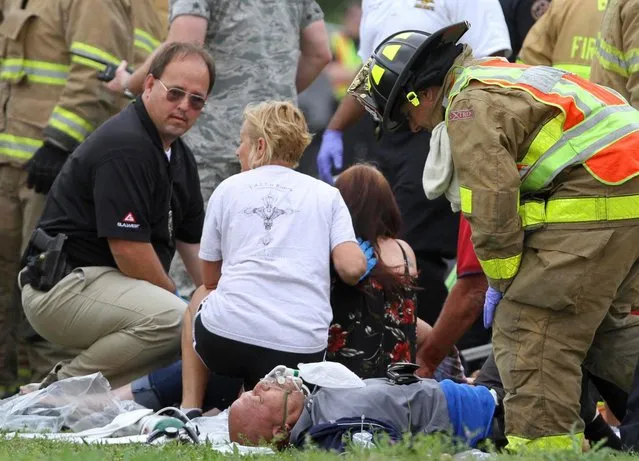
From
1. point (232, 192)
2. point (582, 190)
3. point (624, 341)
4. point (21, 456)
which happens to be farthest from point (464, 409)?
point (21, 456)

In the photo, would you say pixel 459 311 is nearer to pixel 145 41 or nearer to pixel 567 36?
pixel 567 36

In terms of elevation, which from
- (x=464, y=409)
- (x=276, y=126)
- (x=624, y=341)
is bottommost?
(x=464, y=409)

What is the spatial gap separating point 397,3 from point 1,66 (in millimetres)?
2457

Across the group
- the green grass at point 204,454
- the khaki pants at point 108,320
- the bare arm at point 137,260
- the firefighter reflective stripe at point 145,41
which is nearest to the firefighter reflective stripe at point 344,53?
the firefighter reflective stripe at point 145,41

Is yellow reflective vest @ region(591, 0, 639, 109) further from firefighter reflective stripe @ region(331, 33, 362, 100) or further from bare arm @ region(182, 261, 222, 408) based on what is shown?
firefighter reflective stripe @ region(331, 33, 362, 100)

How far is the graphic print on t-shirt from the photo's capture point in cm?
614

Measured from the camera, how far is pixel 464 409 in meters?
5.52

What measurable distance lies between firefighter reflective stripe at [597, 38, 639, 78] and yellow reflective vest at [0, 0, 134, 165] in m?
2.94

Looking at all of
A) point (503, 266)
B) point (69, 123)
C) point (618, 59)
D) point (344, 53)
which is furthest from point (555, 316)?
point (344, 53)

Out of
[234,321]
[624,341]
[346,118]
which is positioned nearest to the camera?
[624,341]

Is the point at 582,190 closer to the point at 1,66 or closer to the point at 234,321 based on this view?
the point at 234,321

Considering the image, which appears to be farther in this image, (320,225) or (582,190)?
(320,225)

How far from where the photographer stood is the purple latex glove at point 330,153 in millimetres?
8391

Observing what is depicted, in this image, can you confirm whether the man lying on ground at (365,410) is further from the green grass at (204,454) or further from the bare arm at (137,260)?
the bare arm at (137,260)
